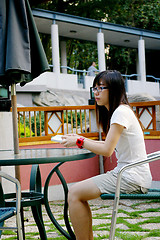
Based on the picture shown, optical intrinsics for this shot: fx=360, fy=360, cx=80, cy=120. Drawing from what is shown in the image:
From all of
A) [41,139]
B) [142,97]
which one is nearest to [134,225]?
[41,139]

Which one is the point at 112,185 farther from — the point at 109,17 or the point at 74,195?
the point at 109,17

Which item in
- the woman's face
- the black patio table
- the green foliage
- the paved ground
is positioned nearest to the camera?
the black patio table

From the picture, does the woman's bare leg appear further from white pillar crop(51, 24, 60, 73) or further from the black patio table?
white pillar crop(51, 24, 60, 73)

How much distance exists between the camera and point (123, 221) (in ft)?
14.8

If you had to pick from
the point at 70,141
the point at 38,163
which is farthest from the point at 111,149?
the point at 38,163

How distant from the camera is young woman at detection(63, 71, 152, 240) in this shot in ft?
9.05

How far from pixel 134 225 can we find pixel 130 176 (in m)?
1.72

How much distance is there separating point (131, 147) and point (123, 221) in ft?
6.41

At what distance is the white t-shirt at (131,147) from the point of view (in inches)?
111

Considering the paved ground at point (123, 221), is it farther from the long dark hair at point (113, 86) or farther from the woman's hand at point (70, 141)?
the long dark hair at point (113, 86)

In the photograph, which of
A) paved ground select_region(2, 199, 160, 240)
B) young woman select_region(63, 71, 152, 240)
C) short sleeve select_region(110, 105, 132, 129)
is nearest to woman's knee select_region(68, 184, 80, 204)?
young woman select_region(63, 71, 152, 240)

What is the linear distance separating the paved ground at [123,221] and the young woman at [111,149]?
1.04 meters

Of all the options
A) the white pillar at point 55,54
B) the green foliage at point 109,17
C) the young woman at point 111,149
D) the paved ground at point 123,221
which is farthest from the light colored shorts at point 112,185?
the green foliage at point 109,17

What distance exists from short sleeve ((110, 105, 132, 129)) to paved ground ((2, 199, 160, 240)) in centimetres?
152
